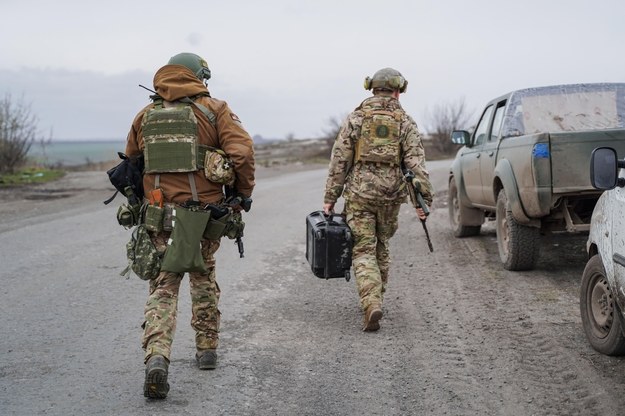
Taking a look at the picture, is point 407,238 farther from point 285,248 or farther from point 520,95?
point 520,95

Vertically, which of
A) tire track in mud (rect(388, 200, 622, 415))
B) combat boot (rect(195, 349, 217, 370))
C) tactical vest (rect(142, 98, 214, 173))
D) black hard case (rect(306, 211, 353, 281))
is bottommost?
tire track in mud (rect(388, 200, 622, 415))

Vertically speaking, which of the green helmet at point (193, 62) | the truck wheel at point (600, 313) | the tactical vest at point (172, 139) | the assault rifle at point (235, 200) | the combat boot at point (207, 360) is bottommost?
the combat boot at point (207, 360)

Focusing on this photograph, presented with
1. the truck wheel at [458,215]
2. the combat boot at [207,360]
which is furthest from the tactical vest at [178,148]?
the truck wheel at [458,215]

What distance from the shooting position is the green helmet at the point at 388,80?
6523 millimetres

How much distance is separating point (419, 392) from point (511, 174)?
3.91m

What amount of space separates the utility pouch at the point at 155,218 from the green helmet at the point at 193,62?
933mm

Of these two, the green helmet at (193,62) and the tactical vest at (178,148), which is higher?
the green helmet at (193,62)

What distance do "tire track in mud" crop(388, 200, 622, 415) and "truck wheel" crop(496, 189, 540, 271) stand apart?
0.13 meters

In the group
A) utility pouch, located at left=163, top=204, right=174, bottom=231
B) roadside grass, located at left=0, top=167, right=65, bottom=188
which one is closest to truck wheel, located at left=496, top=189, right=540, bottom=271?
utility pouch, located at left=163, top=204, right=174, bottom=231

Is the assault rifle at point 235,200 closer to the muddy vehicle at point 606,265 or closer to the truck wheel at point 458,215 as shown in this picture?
the muddy vehicle at point 606,265

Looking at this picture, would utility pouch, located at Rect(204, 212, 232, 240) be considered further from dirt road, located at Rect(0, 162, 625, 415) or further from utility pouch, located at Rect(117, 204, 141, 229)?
dirt road, located at Rect(0, 162, 625, 415)

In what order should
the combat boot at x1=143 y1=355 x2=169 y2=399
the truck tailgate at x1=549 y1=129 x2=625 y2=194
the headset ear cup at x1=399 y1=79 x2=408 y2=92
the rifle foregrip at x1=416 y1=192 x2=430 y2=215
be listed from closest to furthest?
the combat boot at x1=143 y1=355 x2=169 y2=399 < the rifle foregrip at x1=416 y1=192 x2=430 y2=215 < the headset ear cup at x1=399 y1=79 x2=408 y2=92 < the truck tailgate at x1=549 y1=129 x2=625 y2=194

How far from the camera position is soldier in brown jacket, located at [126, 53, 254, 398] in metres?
4.93

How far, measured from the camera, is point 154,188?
16.6 feet
